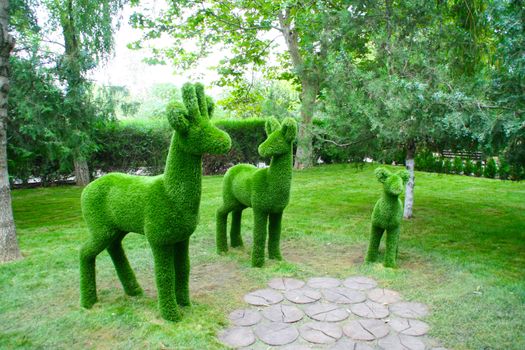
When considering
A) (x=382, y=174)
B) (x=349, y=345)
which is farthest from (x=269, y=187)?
(x=349, y=345)

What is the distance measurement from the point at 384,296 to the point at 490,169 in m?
11.0

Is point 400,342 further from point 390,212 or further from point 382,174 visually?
point 382,174

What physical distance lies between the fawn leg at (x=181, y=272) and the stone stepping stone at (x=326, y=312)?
1.36 metres

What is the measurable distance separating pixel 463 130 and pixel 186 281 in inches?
162

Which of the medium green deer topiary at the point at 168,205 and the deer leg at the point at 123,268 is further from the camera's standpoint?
the deer leg at the point at 123,268

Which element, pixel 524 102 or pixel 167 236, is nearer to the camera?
pixel 167 236

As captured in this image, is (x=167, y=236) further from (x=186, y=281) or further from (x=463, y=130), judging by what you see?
(x=463, y=130)

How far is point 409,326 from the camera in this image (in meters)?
4.01

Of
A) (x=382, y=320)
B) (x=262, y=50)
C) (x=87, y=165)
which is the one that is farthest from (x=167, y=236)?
(x=262, y=50)

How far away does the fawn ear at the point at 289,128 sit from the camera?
16.7 feet

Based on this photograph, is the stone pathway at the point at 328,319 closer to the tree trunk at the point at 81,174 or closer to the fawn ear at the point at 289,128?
the fawn ear at the point at 289,128

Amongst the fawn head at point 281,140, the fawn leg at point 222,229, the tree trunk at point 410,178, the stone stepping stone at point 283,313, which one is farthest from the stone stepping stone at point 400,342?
the tree trunk at point 410,178

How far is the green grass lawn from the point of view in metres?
3.85

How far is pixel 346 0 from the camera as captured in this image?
7.39m
